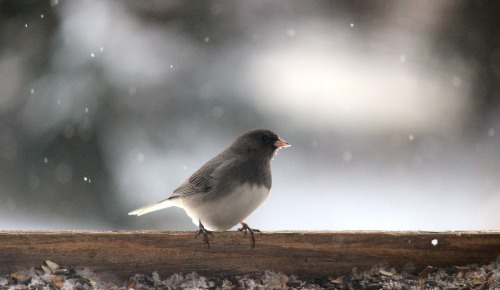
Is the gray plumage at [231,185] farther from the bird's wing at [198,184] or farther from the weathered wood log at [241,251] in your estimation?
the weathered wood log at [241,251]

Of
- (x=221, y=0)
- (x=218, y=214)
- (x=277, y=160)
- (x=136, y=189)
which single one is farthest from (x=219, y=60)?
(x=218, y=214)

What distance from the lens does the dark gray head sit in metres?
1.99

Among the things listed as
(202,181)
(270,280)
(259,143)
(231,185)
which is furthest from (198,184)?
(270,280)

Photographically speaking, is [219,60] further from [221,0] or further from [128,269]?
[128,269]

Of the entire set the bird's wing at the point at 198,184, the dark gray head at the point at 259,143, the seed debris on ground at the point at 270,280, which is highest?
the dark gray head at the point at 259,143

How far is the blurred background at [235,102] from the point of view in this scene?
2254mm

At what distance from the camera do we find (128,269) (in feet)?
5.41

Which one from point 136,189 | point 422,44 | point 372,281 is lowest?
point 372,281

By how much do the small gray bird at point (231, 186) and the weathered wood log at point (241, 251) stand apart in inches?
2.4

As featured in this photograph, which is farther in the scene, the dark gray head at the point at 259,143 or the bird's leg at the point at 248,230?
the dark gray head at the point at 259,143

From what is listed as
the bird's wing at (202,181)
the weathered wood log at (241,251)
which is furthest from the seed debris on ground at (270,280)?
the bird's wing at (202,181)

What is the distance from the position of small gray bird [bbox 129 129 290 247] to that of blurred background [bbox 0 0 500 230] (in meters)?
0.27

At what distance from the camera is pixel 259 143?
2.00 m

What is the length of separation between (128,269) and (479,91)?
1.70m
